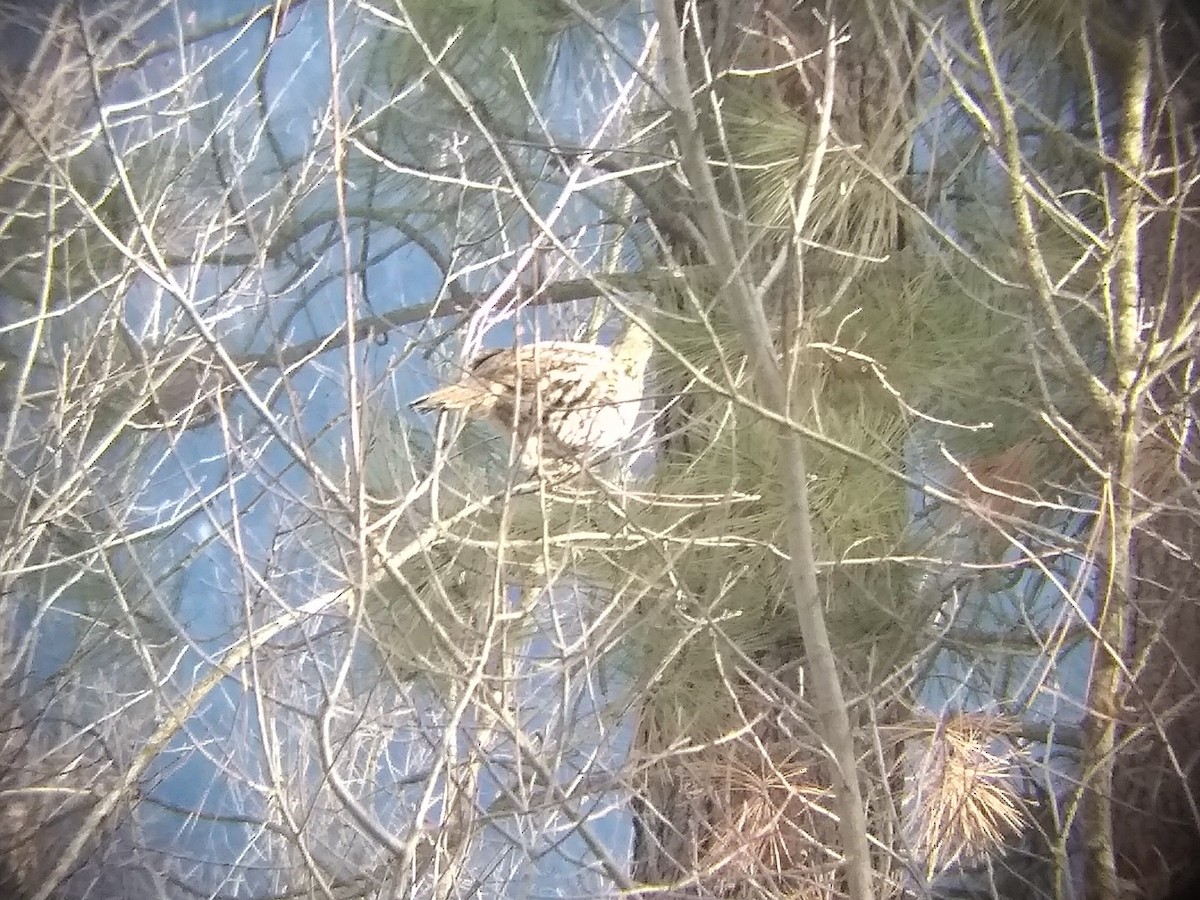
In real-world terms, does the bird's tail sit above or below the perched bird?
above

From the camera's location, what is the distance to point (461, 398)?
790 mm

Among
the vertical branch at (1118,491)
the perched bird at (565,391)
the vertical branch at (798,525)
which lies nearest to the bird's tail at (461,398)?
the perched bird at (565,391)

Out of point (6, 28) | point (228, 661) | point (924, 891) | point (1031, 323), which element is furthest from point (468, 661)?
point (6, 28)

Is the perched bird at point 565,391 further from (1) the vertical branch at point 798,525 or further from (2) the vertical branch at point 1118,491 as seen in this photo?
(2) the vertical branch at point 1118,491

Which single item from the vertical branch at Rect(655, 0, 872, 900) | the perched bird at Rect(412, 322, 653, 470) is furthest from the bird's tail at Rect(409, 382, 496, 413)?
the vertical branch at Rect(655, 0, 872, 900)

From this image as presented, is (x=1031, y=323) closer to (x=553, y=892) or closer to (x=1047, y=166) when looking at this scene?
(x=1047, y=166)

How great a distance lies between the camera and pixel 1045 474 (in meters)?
0.83

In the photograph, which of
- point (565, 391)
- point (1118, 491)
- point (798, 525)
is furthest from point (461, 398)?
point (1118, 491)

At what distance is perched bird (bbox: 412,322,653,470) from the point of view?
0.79 meters

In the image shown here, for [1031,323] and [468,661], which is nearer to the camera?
[468,661]

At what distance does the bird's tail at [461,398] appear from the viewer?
78 cm

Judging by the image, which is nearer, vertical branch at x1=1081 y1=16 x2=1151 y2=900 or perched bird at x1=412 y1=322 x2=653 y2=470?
vertical branch at x1=1081 y1=16 x2=1151 y2=900

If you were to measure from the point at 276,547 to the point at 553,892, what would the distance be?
0.38m

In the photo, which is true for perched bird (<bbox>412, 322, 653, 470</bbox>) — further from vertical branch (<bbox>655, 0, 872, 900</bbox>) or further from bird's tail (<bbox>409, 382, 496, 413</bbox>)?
vertical branch (<bbox>655, 0, 872, 900</bbox>)
